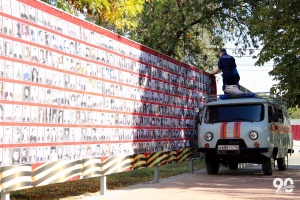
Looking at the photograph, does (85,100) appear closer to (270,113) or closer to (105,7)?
(105,7)

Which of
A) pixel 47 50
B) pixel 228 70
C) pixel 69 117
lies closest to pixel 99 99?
pixel 69 117

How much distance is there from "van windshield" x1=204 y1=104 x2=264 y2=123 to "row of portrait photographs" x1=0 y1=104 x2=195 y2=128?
205 centimetres

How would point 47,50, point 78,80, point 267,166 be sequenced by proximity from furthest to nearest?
point 267,166 → point 78,80 → point 47,50

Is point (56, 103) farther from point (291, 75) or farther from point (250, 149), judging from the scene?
point (291, 75)

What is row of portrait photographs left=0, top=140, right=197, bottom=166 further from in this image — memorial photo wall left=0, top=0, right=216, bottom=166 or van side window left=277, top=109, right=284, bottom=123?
van side window left=277, top=109, right=284, bottom=123

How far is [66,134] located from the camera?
9703 millimetres

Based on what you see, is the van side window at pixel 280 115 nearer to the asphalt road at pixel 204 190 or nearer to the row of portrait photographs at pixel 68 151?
the asphalt road at pixel 204 190

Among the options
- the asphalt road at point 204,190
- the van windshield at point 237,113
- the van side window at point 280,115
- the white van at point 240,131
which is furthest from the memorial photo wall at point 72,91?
the van side window at point 280,115

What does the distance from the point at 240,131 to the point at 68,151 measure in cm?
700

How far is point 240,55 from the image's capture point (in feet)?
89.0

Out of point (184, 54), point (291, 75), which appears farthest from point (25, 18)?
point (184, 54)

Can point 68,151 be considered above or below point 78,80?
below

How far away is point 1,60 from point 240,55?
66.8ft

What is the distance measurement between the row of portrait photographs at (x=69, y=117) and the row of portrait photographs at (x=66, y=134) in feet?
0.40
